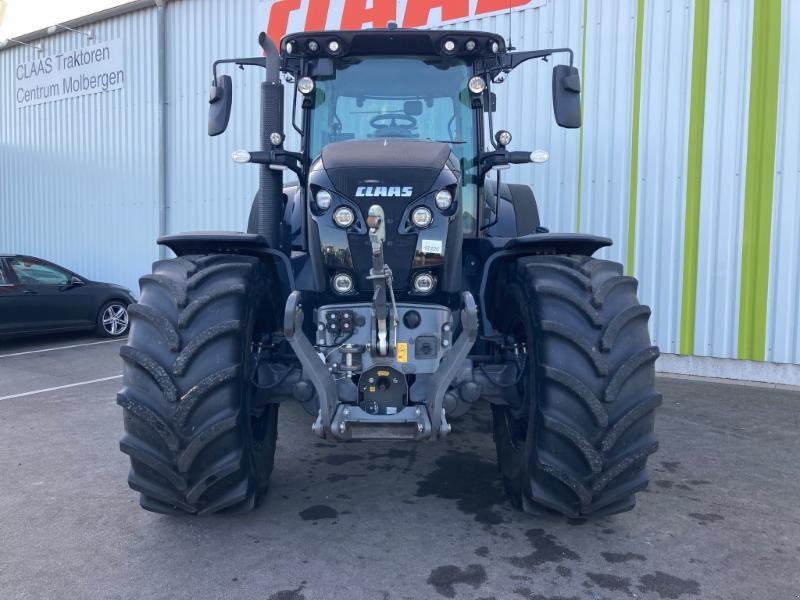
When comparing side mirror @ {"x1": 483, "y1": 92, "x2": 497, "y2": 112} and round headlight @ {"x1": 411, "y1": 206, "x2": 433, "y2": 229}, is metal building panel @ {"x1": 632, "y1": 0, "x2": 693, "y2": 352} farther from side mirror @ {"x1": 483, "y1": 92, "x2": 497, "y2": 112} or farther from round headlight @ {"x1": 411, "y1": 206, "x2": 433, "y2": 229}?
round headlight @ {"x1": 411, "y1": 206, "x2": 433, "y2": 229}

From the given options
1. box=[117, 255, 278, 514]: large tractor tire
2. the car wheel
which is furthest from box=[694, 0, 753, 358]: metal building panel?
the car wheel

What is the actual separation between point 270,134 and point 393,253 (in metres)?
1.20

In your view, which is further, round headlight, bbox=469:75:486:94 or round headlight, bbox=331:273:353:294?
round headlight, bbox=469:75:486:94

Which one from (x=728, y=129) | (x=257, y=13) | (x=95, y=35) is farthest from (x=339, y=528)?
(x=95, y=35)

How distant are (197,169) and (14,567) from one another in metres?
8.87

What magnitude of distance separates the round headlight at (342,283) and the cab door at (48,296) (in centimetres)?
796

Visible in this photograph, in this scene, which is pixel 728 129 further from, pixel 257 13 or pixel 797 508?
pixel 257 13

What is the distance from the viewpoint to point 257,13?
10125 mm

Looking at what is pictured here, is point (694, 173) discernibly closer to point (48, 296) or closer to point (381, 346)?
point (381, 346)

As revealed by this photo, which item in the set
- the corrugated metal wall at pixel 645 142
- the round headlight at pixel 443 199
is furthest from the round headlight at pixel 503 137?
the corrugated metal wall at pixel 645 142

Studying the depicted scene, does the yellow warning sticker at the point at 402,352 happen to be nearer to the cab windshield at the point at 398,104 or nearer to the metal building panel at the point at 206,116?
the cab windshield at the point at 398,104

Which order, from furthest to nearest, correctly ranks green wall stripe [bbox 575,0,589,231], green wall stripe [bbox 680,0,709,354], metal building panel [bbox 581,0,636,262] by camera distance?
green wall stripe [bbox 575,0,589,231] < metal building panel [bbox 581,0,636,262] < green wall stripe [bbox 680,0,709,354]

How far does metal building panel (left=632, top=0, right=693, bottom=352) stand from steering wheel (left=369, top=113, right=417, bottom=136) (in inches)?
173

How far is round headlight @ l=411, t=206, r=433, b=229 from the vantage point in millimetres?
3189
